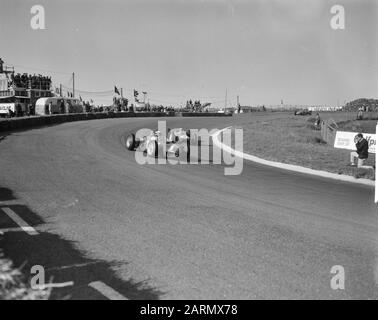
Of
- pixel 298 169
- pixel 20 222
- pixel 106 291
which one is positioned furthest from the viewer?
pixel 298 169

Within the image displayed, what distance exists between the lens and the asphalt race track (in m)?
4.57

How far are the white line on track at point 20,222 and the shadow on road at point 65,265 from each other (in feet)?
0.32

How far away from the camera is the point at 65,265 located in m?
4.95

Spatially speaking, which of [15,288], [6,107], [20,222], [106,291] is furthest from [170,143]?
[6,107]

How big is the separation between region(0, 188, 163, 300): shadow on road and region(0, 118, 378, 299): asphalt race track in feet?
0.04

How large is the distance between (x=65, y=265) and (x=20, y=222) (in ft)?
6.73

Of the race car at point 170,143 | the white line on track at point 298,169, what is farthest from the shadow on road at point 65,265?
the white line on track at point 298,169

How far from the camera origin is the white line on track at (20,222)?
617 centimetres

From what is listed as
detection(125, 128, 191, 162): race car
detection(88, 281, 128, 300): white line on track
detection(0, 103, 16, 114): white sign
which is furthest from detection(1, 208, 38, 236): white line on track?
detection(0, 103, 16, 114): white sign

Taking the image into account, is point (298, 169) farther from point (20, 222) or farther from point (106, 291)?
point (106, 291)

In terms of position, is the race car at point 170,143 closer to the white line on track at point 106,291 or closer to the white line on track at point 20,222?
the white line on track at point 20,222

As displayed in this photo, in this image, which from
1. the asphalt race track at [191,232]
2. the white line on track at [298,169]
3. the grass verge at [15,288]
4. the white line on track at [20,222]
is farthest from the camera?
the white line on track at [298,169]

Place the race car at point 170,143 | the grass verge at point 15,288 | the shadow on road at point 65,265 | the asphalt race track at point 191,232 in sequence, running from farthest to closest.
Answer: the race car at point 170,143
the asphalt race track at point 191,232
the shadow on road at point 65,265
the grass verge at point 15,288
